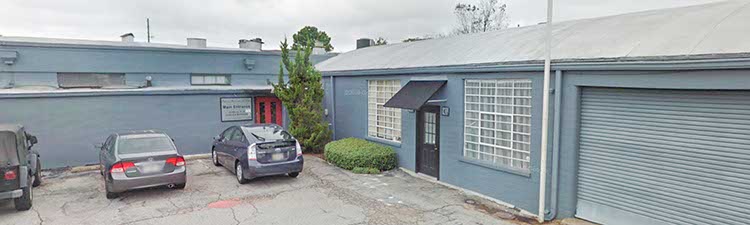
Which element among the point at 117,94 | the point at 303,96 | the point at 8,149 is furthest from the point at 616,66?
the point at 117,94

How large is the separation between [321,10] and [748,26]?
17603 mm

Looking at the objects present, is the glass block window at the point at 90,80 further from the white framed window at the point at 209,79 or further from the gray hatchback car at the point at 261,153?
the gray hatchback car at the point at 261,153

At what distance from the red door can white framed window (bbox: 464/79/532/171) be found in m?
8.82

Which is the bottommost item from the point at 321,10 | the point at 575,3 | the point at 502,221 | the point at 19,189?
the point at 502,221

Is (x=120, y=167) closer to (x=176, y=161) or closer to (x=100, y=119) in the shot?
(x=176, y=161)

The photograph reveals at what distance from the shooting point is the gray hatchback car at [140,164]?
798 cm

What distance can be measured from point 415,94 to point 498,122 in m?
2.46

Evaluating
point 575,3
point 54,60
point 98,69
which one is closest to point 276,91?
point 98,69

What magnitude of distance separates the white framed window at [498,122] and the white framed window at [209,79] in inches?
477

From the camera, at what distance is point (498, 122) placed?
332 inches

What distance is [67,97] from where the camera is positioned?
1155cm

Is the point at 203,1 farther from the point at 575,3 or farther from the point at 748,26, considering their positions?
the point at 748,26

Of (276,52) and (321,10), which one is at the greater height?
(321,10)

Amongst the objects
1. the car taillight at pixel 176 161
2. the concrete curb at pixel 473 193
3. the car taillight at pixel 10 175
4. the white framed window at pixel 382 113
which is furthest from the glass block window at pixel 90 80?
the concrete curb at pixel 473 193
